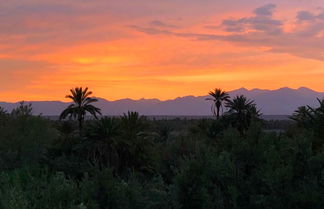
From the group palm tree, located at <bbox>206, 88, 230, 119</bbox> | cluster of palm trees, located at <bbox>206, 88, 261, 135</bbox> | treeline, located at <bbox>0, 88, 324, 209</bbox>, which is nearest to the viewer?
treeline, located at <bbox>0, 88, 324, 209</bbox>

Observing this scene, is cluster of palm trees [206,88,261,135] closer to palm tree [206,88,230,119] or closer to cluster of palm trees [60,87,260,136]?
cluster of palm trees [60,87,260,136]

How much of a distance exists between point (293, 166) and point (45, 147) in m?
28.8

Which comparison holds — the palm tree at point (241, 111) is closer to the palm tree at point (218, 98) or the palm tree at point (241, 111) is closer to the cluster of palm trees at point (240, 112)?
the cluster of palm trees at point (240, 112)

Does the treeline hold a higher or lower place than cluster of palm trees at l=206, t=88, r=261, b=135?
lower

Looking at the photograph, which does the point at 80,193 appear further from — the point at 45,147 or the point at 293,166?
the point at 45,147

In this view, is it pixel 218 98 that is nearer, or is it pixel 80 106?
pixel 80 106

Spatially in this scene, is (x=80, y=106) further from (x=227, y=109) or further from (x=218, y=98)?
(x=218, y=98)

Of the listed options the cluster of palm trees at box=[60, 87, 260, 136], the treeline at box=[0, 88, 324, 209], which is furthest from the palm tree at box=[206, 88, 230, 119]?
the treeline at box=[0, 88, 324, 209]

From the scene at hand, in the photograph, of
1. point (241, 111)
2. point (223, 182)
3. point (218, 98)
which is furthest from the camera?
point (218, 98)

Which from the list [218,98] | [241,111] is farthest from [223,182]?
[218,98]

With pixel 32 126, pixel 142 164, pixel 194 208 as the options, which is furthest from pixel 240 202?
pixel 32 126

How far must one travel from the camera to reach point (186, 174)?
2066cm

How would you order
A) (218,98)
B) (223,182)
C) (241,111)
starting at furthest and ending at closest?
1. (218,98)
2. (241,111)
3. (223,182)

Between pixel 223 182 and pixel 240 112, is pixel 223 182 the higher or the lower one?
the lower one
